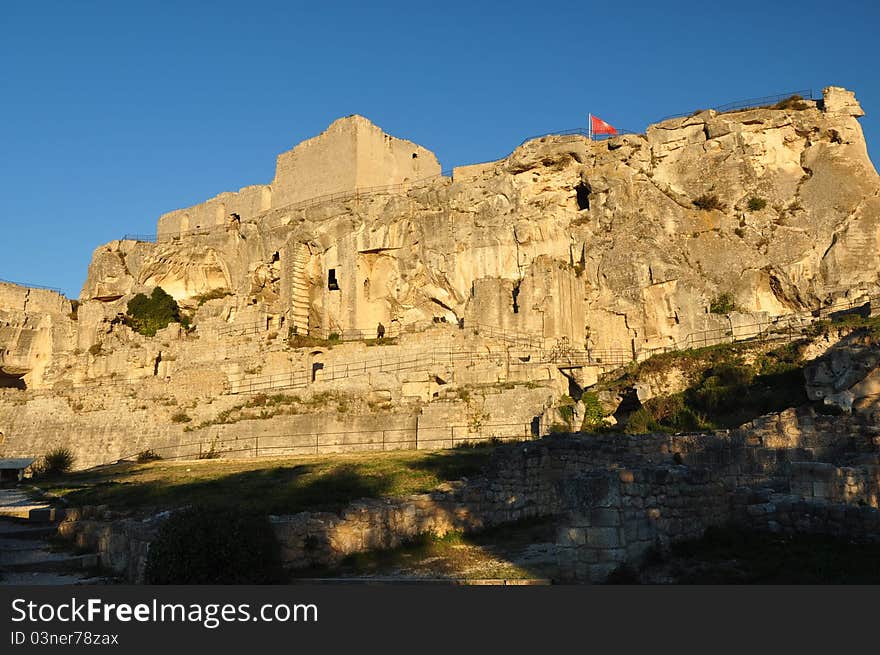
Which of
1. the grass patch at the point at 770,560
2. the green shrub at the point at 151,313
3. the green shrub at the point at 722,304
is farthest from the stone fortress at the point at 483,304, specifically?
the grass patch at the point at 770,560

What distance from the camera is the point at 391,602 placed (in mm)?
7480

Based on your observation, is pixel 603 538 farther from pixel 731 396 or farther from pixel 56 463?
pixel 56 463

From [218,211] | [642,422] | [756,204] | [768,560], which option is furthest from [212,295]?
[768,560]

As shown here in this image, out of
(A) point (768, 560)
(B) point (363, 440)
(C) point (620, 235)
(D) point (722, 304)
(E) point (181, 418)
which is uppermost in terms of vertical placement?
(C) point (620, 235)

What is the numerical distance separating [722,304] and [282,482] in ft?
81.6

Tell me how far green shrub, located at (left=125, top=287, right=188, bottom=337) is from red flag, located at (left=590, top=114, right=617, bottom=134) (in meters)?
28.0

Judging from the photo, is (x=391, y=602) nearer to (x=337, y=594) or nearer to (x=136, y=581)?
(x=337, y=594)

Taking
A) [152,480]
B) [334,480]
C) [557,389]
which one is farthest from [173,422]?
[334,480]

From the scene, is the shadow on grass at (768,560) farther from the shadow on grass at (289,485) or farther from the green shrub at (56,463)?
the green shrub at (56,463)

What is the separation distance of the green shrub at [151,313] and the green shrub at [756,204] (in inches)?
1351

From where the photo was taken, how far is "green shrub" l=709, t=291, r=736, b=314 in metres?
36.4

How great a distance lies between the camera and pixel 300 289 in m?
47.3

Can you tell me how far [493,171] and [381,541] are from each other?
1338 inches

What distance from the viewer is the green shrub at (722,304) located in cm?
3644
